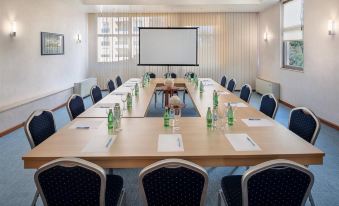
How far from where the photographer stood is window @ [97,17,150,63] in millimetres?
12086

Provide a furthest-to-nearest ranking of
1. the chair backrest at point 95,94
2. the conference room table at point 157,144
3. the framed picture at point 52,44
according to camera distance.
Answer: the framed picture at point 52,44 → the chair backrest at point 95,94 → the conference room table at point 157,144

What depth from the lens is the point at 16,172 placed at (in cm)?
411

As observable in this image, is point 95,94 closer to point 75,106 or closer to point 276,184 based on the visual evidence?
point 75,106

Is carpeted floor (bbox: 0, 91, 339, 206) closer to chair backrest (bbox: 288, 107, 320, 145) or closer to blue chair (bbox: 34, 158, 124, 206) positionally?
chair backrest (bbox: 288, 107, 320, 145)

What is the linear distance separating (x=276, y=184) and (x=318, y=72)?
227 inches

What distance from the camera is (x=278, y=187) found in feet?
6.32

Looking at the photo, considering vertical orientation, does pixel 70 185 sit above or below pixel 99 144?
below

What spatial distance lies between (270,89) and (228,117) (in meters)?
6.99

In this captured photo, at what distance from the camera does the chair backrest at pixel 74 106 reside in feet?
13.5

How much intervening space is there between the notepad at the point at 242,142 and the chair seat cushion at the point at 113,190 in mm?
927

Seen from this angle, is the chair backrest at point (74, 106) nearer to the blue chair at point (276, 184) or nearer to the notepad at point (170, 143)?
the notepad at point (170, 143)

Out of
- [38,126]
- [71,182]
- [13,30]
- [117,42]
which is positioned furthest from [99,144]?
[117,42]

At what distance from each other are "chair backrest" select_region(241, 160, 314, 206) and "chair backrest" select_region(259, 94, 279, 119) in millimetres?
2123

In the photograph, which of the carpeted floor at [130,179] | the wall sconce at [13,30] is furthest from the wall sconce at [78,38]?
the carpeted floor at [130,179]
